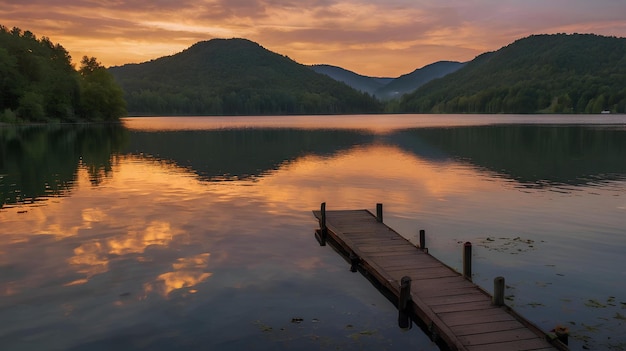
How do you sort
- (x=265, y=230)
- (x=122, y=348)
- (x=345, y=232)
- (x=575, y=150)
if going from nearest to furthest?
1. (x=122, y=348)
2. (x=345, y=232)
3. (x=265, y=230)
4. (x=575, y=150)

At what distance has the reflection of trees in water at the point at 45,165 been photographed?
4122 centimetres

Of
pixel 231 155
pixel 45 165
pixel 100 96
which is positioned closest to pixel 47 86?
pixel 100 96

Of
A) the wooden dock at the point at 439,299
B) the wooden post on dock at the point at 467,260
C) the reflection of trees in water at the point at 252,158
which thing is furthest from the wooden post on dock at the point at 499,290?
the reflection of trees in water at the point at 252,158

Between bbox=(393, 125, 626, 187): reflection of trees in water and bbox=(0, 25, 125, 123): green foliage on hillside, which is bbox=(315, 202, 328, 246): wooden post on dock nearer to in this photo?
bbox=(393, 125, 626, 187): reflection of trees in water

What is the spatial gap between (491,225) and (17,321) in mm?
24799

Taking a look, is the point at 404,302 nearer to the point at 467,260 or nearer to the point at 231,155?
the point at 467,260

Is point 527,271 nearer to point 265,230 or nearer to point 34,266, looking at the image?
point 265,230

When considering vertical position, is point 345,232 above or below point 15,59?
below

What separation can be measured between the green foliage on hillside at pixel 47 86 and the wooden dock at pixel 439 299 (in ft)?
461

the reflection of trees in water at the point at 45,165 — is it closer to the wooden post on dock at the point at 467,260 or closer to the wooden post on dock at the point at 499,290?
the wooden post on dock at the point at 467,260

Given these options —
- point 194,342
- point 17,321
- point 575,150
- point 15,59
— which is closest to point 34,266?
point 17,321

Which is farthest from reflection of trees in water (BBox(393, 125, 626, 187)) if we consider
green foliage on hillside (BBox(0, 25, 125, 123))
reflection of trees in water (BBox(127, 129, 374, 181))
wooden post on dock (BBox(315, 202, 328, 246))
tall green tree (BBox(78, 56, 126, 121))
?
tall green tree (BBox(78, 56, 126, 121))

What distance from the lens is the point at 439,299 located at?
53.8ft

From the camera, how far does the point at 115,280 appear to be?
20.1 metres
